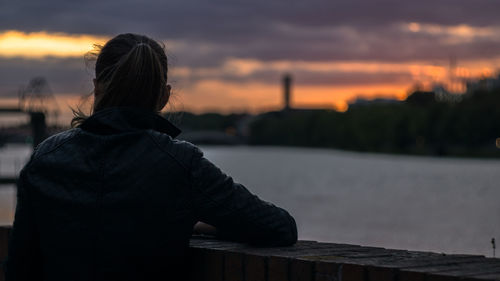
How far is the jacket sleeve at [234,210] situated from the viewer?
276cm

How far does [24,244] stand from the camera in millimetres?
2896

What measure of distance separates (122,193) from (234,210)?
0.39 meters

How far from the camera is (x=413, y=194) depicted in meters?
53.0

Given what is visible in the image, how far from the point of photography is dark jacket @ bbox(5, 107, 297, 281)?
8.92 feet

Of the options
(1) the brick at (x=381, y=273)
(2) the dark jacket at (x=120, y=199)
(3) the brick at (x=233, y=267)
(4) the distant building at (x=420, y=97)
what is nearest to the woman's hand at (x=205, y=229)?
(3) the brick at (x=233, y=267)

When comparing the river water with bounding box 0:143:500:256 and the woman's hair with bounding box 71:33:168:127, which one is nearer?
the woman's hair with bounding box 71:33:168:127

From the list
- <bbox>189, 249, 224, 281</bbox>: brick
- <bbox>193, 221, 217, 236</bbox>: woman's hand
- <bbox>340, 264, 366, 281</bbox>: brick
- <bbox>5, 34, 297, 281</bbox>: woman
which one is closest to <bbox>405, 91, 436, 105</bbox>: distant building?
<bbox>193, 221, 217, 236</bbox>: woman's hand

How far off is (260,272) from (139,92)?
2.46ft

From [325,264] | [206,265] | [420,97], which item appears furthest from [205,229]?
[420,97]

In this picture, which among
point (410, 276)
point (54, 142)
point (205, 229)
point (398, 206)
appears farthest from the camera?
point (398, 206)

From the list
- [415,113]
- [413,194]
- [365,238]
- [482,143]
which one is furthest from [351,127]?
[365,238]

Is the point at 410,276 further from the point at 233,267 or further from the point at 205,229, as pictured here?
the point at 205,229

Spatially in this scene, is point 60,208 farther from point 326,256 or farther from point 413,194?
point 413,194

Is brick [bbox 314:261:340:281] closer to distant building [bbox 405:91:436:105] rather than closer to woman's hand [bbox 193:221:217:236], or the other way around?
woman's hand [bbox 193:221:217:236]
